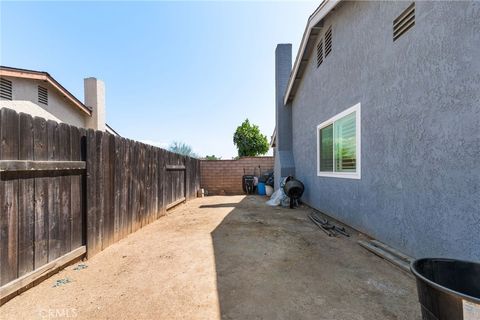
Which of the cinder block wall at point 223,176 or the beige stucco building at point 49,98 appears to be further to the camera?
the cinder block wall at point 223,176

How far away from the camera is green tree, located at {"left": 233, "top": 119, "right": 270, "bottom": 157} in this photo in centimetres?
2236

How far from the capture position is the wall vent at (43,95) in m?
7.89

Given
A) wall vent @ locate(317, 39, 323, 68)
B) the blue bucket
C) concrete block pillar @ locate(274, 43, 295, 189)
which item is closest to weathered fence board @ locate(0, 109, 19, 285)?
wall vent @ locate(317, 39, 323, 68)

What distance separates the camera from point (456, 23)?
2117mm

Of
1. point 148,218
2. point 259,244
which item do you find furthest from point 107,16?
point 259,244

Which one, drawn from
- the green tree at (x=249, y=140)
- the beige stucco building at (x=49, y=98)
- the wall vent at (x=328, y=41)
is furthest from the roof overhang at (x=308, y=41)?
the green tree at (x=249, y=140)

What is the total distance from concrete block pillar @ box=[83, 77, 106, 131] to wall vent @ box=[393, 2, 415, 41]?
1158cm

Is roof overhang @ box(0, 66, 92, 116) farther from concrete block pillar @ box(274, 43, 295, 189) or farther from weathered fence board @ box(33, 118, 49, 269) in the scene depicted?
concrete block pillar @ box(274, 43, 295, 189)

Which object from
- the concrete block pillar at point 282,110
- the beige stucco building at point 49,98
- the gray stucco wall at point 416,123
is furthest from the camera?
the concrete block pillar at point 282,110

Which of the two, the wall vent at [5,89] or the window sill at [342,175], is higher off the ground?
the wall vent at [5,89]

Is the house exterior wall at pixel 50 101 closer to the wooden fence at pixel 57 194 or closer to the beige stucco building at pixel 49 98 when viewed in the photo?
the beige stucco building at pixel 49 98

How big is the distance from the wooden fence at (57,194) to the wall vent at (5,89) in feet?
21.1

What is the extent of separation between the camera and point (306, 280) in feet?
7.43

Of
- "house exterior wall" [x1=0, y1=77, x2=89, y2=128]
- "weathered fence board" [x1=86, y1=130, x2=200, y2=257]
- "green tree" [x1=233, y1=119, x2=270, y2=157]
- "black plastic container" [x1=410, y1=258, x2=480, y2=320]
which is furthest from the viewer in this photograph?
"green tree" [x1=233, y1=119, x2=270, y2=157]
